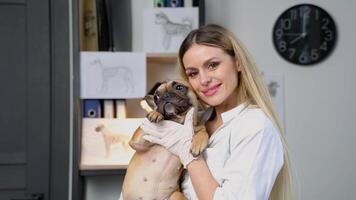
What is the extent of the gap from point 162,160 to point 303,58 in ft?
3.73

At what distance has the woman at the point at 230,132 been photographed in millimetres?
939

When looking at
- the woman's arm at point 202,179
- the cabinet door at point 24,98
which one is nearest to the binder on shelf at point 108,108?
the cabinet door at point 24,98

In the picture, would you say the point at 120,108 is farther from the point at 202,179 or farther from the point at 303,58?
the point at 303,58

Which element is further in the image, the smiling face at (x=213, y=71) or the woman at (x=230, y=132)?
the smiling face at (x=213, y=71)

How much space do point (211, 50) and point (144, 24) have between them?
2.29ft

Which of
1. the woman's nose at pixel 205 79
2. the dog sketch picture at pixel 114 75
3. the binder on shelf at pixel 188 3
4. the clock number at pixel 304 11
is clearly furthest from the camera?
the clock number at pixel 304 11

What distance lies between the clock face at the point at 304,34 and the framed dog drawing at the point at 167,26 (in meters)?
0.54

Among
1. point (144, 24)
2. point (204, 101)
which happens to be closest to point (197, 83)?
point (204, 101)

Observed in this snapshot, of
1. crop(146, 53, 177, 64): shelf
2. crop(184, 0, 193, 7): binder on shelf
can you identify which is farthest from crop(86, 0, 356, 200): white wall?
crop(146, 53, 177, 64): shelf

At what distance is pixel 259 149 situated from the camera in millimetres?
942

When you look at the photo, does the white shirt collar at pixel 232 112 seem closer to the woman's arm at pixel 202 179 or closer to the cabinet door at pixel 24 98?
the woman's arm at pixel 202 179

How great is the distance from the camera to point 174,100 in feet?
3.57

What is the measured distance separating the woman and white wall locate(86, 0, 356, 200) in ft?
2.62

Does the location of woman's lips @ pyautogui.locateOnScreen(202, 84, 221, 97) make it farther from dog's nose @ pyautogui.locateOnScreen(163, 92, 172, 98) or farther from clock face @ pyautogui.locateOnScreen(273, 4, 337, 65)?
clock face @ pyautogui.locateOnScreen(273, 4, 337, 65)
